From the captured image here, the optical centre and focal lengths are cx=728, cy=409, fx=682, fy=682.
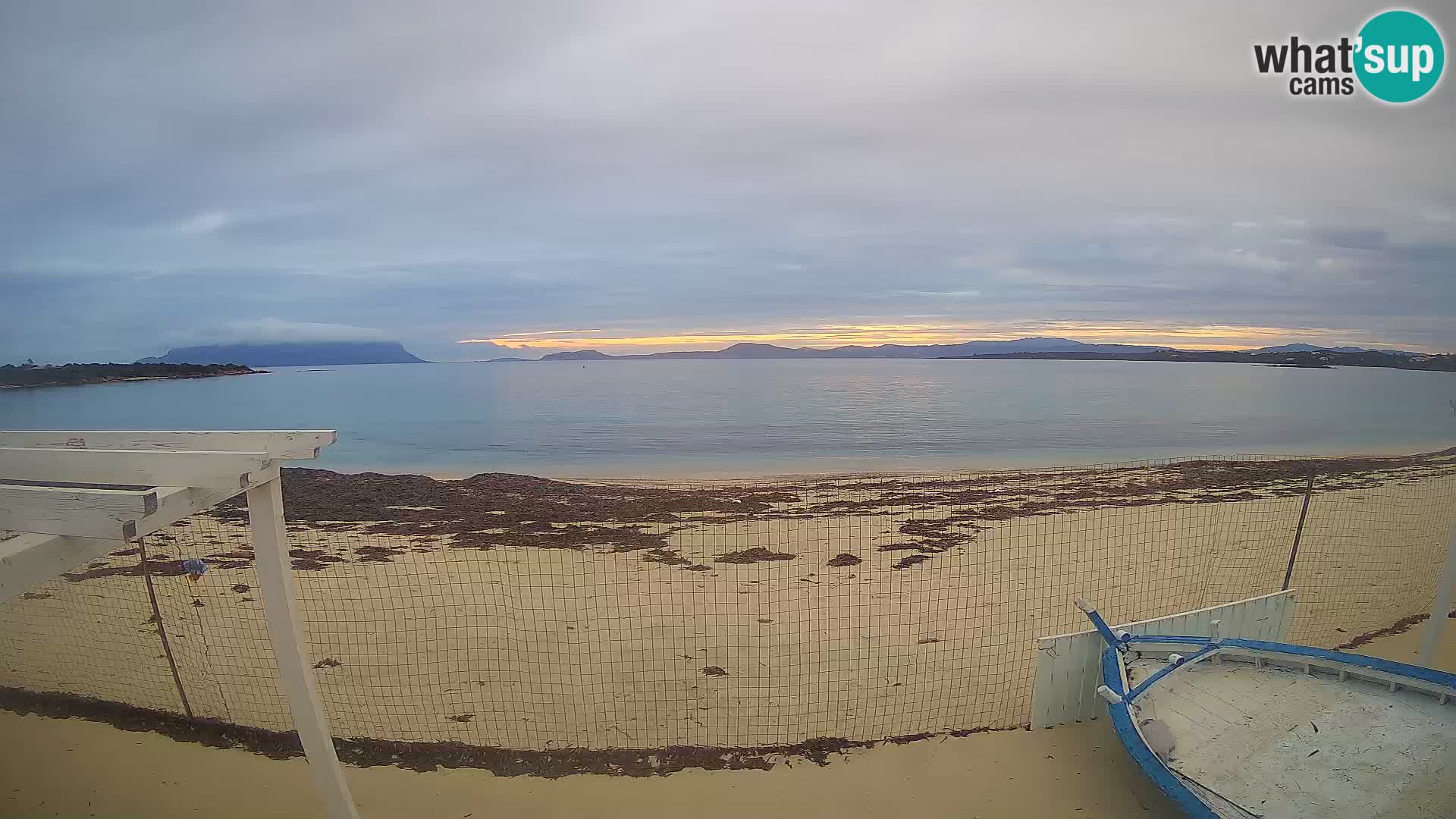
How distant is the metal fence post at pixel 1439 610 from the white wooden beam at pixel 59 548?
25.3ft

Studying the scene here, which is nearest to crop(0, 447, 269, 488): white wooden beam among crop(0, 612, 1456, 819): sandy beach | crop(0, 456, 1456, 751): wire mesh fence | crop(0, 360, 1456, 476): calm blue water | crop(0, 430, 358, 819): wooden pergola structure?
crop(0, 430, 358, 819): wooden pergola structure

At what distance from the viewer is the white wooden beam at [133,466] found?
2.50 meters

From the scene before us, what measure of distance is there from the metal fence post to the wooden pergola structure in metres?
7.55

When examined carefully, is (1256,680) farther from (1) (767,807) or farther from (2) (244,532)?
(2) (244,532)

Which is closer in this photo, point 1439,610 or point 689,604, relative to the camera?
point 1439,610

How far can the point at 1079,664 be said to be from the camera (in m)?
5.03

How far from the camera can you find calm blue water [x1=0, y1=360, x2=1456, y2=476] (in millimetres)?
25750

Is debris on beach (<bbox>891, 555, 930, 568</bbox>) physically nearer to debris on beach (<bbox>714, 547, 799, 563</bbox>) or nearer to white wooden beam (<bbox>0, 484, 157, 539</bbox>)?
debris on beach (<bbox>714, 547, 799, 563</bbox>)

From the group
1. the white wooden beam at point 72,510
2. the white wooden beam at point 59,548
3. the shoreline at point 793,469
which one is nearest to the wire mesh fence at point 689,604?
the white wooden beam at point 59,548

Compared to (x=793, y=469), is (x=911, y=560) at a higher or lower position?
higher

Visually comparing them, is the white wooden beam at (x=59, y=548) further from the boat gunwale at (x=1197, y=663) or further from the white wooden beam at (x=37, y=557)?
the boat gunwale at (x=1197, y=663)

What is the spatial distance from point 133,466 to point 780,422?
1412 inches

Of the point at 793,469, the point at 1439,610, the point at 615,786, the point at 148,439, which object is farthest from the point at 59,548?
the point at 793,469

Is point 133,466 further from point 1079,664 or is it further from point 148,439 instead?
point 1079,664
